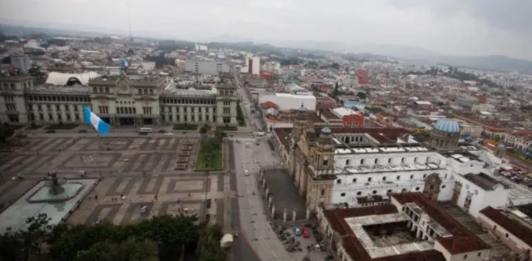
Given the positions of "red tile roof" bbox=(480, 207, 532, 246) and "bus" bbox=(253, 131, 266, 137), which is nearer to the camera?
"red tile roof" bbox=(480, 207, 532, 246)

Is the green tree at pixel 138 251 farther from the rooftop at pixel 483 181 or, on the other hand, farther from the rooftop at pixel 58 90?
the rooftop at pixel 58 90

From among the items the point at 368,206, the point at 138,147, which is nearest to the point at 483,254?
the point at 368,206

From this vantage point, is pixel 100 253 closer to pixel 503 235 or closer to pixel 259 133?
pixel 503 235

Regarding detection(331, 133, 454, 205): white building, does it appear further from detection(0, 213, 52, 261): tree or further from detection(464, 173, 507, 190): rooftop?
detection(0, 213, 52, 261): tree

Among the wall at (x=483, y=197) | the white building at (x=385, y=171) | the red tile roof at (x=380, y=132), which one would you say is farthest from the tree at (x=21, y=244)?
the wall at (x=483, y=197)

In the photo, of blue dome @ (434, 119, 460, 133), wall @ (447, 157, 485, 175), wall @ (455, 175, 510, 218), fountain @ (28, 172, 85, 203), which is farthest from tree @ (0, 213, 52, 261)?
blue dome @ (434, 119, 460, 133)
